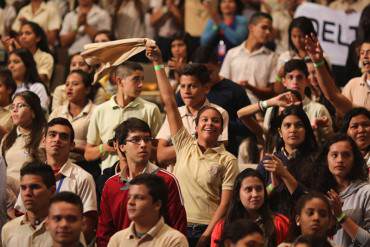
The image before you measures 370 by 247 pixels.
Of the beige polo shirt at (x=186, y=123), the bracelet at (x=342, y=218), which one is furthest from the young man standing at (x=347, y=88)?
the bracelet at (x=342, y=218)

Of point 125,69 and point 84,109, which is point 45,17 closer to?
point 84,109

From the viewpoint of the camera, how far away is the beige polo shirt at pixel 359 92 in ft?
38.1

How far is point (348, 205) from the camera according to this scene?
962 centimetres

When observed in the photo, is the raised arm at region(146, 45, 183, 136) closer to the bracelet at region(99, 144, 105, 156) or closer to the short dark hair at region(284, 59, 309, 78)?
the bracelet at region(99, 144, 105, 156)

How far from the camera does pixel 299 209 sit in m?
9.09

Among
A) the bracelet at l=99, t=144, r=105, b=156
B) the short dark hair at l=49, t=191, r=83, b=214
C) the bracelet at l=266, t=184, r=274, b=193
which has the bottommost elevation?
Result: the short dark hair at l=49, t=191, r=83, b=214

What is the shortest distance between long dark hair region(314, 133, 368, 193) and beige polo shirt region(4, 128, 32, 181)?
2.68 metres

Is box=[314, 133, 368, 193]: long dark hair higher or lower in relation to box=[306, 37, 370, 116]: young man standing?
lower

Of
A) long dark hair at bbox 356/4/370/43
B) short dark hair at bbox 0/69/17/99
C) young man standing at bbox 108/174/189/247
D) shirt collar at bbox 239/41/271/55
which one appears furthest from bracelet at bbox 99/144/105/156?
long dark hair at bbox 356/4/370/43

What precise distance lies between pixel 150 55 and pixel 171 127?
63 cm

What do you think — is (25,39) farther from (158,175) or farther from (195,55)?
(158,175)

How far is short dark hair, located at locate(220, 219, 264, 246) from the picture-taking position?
8.48 meters

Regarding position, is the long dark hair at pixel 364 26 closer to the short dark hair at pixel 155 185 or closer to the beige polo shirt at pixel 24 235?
the short dark hair at pixel 155 185

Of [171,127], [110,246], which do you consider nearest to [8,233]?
[110,246]
